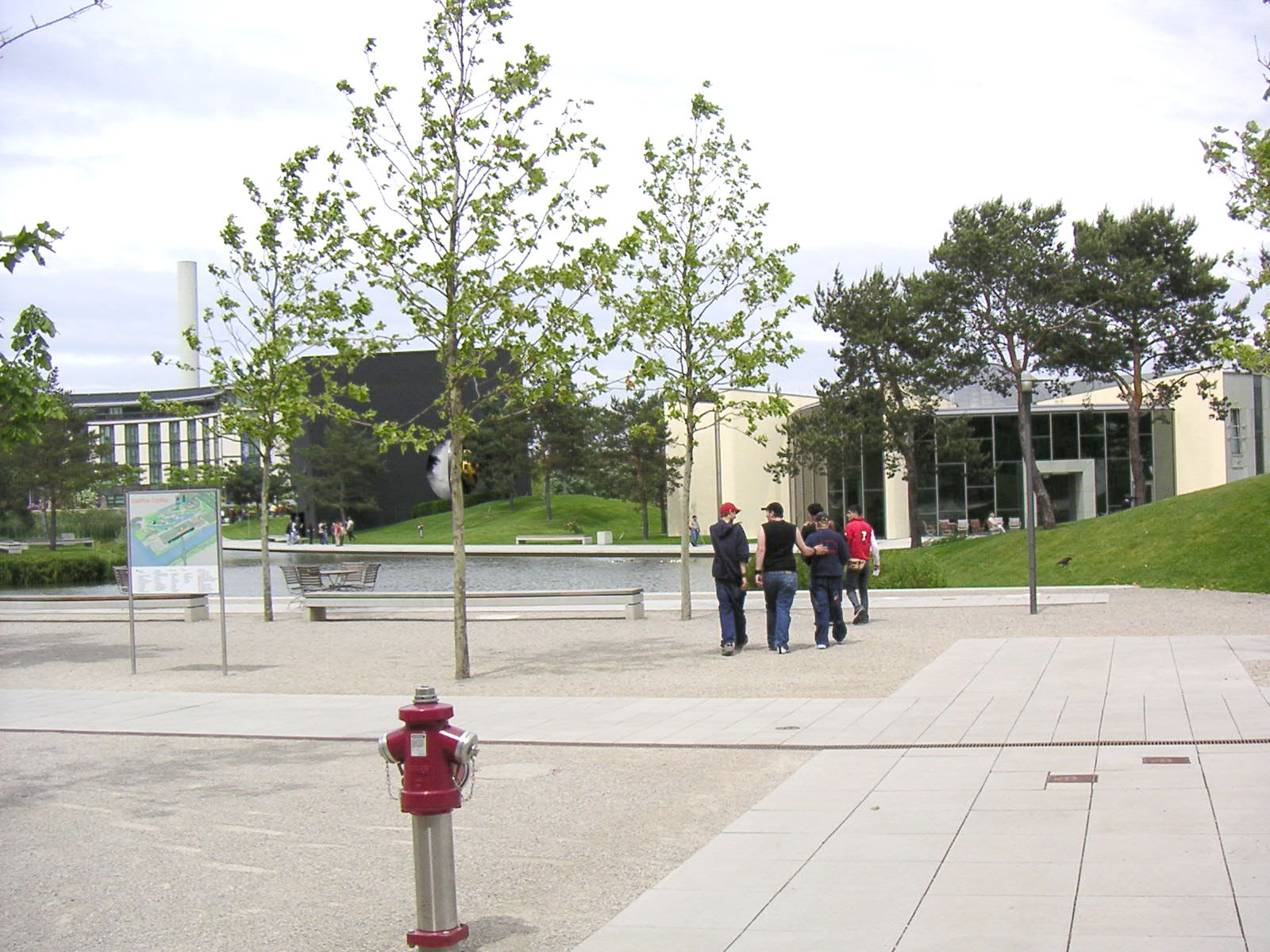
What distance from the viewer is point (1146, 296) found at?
40719 mm

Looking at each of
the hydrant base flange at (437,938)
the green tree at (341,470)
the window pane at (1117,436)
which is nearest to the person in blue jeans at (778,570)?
the hydrant base flange at (437,938)

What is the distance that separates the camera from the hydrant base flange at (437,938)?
16.3 feet

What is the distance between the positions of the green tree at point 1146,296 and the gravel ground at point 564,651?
67.9 feet

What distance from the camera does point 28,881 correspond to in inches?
253

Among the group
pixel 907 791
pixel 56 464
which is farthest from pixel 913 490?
pixel 907 791

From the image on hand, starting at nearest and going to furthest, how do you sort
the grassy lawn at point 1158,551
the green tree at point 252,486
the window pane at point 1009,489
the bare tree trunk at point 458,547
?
the bare tree trunk at point 458,547, the grassy lawn at point 1158,551, the window pane at point 1009,489, the green tree at point 252,486

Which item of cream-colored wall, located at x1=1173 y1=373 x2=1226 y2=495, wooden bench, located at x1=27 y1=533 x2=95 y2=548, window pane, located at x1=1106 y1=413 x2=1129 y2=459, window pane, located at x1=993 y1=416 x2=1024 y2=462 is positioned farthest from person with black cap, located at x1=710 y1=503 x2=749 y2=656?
wooden bench, located at x1=27 y1=533 x2=95 y2=548

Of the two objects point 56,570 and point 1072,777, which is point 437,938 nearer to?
point 1072,777

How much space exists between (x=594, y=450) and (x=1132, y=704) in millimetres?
63688

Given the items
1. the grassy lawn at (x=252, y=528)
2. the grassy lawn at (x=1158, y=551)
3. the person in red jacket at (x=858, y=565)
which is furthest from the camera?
the grassy lawn at (x=252, y=528)

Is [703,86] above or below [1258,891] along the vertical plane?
above

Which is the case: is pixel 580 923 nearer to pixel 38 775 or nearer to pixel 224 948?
pixel 224 948

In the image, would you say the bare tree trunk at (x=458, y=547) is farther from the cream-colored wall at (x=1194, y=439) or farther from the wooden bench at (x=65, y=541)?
the wooden bench at (x=65, y=541)

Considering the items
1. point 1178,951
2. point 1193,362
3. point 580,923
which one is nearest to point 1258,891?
point 1178,951
